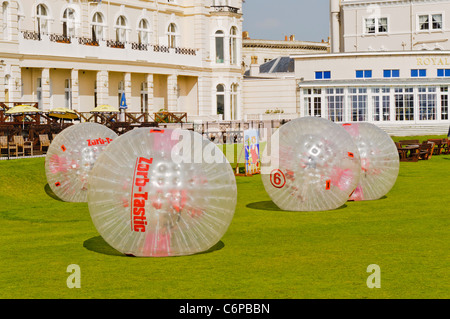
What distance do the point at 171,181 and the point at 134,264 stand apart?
1432mm

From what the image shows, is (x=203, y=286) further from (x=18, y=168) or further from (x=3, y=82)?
(x=3, y=82)

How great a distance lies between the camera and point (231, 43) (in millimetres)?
63000

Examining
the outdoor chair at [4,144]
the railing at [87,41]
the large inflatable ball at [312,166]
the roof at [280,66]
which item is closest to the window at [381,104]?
the railing at [87,41]

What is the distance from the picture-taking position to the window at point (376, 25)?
7044 centimetres

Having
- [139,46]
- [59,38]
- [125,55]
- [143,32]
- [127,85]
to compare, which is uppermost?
[143,32]

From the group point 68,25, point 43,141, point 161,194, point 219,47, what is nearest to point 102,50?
point 68,25

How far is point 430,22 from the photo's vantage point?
6875 centimetres

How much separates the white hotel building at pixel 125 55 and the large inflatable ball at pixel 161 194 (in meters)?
34.2

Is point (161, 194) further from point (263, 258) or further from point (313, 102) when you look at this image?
point (313, 102)

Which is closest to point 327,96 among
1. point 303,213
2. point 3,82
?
point 3,82

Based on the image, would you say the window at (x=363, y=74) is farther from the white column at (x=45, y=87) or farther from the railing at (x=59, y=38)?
the white column at (x=45, y=87)

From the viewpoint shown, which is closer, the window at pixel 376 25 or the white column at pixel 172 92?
the white column at pixel 172 92

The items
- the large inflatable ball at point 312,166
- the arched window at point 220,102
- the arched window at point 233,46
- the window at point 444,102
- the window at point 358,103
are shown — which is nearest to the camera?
the large inflatable ball at point 312,166

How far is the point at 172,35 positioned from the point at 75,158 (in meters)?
41.8
